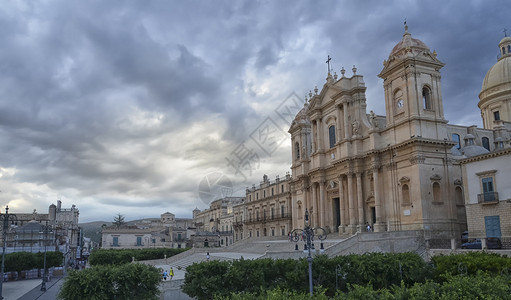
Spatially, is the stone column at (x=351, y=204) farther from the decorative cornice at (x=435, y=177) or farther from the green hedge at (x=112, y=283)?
the green hedge at (x=112, y=283)

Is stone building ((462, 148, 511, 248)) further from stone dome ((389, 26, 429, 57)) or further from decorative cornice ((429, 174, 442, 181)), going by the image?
stone dome ((389, 26, 429, 57))

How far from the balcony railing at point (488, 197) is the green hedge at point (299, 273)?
822cm

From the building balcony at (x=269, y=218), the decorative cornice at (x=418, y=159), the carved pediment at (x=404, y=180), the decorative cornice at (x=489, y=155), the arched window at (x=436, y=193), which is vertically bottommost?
the building balcony at (x=269, y=218)

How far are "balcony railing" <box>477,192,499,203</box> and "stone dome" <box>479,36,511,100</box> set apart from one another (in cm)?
2710

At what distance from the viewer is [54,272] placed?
46.7 m

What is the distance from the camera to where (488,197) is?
2678cm

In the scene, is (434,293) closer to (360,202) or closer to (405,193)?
(405,193)

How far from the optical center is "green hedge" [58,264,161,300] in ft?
59.1

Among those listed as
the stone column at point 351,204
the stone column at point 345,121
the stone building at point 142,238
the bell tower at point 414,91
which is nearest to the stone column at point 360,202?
the stone column at point 351,204

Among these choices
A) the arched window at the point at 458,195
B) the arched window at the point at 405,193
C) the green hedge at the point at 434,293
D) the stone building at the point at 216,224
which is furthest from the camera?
the stone building at the point at 216,224

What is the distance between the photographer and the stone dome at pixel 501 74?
4859 cm

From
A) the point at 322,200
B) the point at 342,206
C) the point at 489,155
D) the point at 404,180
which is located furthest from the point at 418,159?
the point at 322,200

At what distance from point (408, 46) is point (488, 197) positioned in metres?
13.1

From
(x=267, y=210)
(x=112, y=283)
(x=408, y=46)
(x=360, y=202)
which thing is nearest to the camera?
(x=112, y=283)
